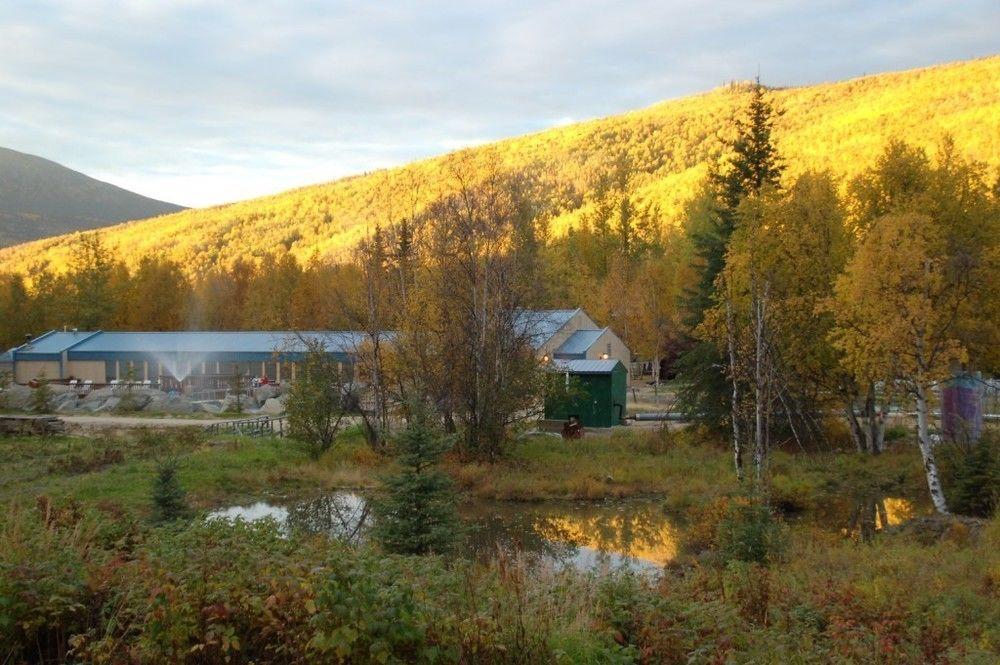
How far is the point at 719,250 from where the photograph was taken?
2773 centimetres

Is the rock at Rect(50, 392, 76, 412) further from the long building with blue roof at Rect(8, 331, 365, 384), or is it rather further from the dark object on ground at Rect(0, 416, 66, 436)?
the dark object on ground at Rect(0, 416, 66, 436)

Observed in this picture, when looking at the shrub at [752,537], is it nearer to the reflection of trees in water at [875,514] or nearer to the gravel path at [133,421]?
Answer: the reflection of trees in water at [875,514]

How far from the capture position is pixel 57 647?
213 inches

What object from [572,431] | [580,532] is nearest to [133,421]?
[572,431]

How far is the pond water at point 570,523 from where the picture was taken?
53.6 feet

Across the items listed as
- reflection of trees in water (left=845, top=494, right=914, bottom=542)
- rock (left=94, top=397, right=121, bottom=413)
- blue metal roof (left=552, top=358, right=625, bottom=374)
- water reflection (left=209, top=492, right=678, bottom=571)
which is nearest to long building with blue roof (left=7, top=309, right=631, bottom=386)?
rock (left=94, top=397, right=121, bottom=413)

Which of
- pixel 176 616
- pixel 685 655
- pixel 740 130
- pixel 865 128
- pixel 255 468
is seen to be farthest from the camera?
pixel 865 128

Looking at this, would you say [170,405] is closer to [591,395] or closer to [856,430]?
[591,395]

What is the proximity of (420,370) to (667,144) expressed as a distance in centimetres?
15341

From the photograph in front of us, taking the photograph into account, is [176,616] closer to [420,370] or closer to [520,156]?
[420,370]

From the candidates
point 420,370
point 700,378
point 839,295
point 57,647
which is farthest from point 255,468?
point 57,647

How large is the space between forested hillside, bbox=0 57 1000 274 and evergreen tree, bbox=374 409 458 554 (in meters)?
74.0

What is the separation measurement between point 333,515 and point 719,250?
1522cm

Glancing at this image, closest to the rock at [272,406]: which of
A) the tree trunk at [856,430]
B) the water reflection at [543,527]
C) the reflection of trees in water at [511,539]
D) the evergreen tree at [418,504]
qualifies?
the water reflection at [543,527]
